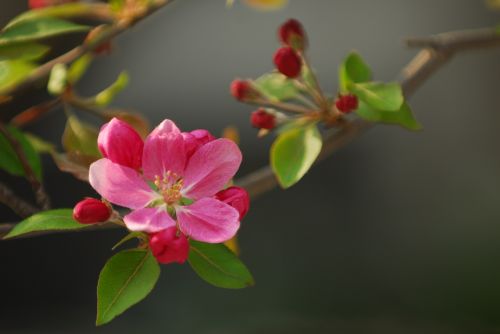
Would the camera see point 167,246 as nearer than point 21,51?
Yes

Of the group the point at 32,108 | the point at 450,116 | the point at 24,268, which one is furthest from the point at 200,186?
the point at 450,116

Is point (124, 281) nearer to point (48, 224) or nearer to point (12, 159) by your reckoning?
point (48, 224)

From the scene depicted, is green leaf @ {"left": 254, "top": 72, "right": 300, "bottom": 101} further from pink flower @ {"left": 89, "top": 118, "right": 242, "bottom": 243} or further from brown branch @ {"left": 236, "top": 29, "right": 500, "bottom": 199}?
pink flower @ {"left": 89, "top": 118, "right": 242, "bottom": 243}

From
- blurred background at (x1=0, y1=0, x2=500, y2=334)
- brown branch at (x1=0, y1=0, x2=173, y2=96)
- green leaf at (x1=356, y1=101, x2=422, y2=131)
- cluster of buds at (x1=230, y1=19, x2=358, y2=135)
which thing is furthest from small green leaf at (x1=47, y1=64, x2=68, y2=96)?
blurred background at (x1=0, y1=0, x2=500, y2=334)

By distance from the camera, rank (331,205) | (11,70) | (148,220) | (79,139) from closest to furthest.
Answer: (148,220), (11,70), (79,139), (331,205)

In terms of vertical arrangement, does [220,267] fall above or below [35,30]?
below

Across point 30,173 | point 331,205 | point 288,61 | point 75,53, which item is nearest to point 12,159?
point 30,173

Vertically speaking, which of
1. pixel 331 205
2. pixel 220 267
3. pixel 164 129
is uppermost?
pixel 164 129
